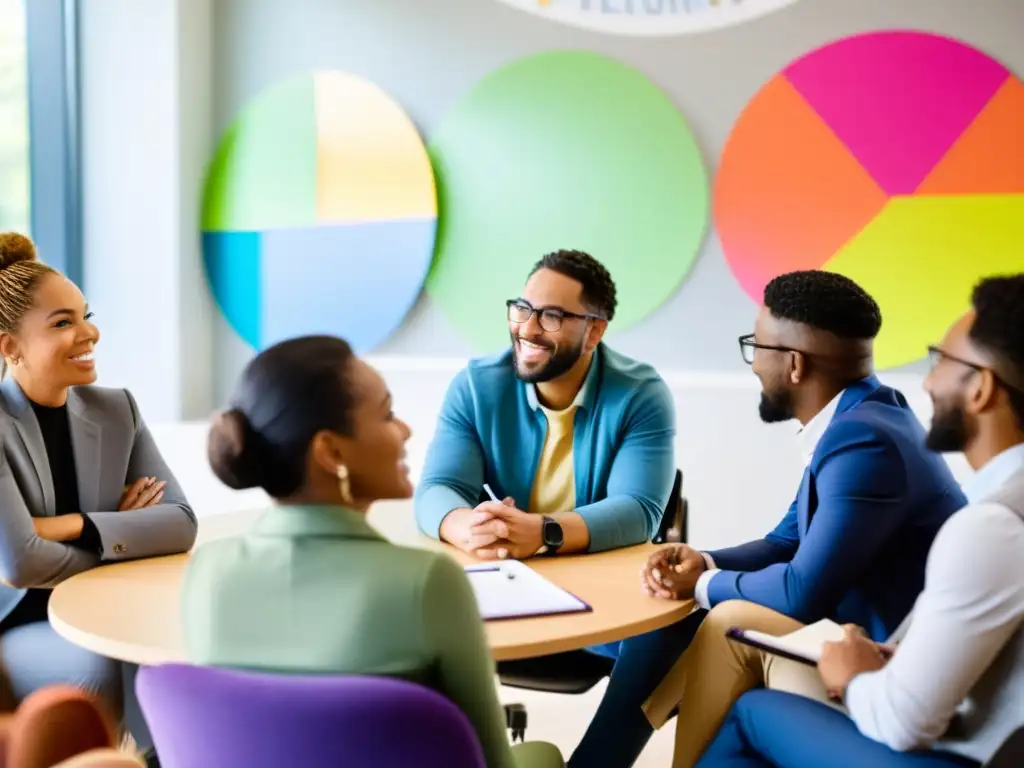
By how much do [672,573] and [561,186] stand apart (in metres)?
2.12

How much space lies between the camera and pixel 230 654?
4.13ft

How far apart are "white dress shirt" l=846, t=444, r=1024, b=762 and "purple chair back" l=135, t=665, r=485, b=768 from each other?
2.03 feet

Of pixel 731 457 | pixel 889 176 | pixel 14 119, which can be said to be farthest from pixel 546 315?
pixel 14 119

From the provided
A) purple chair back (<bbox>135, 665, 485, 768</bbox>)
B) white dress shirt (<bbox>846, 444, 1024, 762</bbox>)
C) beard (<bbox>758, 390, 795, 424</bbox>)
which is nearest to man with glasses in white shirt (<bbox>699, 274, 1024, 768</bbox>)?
white dress shirt (<bbox>846, 444, 1024, 762</bbox>)

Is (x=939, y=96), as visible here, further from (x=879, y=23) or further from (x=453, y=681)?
(x=453, y=681)

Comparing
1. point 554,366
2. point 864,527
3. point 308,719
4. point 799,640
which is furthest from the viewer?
point 554,366

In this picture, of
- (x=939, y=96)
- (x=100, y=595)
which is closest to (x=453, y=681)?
(x=100, y=595)

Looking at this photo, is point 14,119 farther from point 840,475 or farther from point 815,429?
point 840,475

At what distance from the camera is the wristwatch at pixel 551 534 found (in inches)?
80.4

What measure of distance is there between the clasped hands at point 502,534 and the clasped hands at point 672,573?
23 centimetres

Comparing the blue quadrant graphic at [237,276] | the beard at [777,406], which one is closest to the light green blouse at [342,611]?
the beard at [777,406]

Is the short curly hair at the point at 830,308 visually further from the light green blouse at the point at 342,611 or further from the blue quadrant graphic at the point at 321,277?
the blue quadrant graphic at the point at 321,277

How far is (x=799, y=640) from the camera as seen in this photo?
5.55 feet

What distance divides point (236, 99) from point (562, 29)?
51.2 inches
